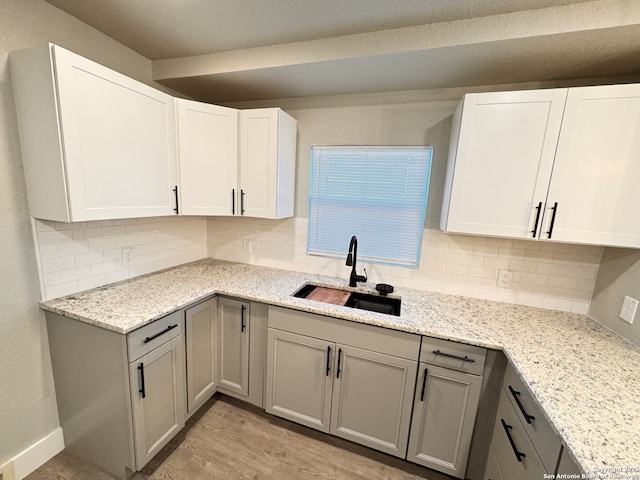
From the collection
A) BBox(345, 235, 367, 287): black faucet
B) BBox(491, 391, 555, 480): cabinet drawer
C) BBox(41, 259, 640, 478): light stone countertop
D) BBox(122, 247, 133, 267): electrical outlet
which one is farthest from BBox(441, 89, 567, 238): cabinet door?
Answer: BBox(122, 247, 133, 267): electrical outlet

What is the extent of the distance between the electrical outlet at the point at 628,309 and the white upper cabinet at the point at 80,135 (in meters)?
2.80

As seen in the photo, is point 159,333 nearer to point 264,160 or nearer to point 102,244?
point 102,244

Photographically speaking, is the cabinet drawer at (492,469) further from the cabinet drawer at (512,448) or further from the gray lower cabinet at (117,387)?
the gray lower cabinet at (117,387)

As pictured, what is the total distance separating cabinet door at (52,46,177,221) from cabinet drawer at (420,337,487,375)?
6.13ft

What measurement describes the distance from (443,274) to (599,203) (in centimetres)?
92

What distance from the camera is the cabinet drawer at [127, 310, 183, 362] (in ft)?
4.26

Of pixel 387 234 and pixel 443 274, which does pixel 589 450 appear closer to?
pixel 443 274

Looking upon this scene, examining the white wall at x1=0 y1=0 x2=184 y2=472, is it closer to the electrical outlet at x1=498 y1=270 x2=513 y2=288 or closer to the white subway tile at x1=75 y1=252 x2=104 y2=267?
the white subway tile at x1=75 y1=252 x2=104 y2=267

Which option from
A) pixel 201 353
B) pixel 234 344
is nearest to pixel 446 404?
pixel 234 344

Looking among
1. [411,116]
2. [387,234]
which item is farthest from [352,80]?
[387,234]

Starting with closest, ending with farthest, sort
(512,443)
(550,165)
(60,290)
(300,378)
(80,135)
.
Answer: (512,443) → (80,135) → (550,165) → (60,290) → (300,378)

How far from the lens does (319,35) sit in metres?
1.47

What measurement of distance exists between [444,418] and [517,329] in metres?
0.64

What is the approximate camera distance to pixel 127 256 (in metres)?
1.87
